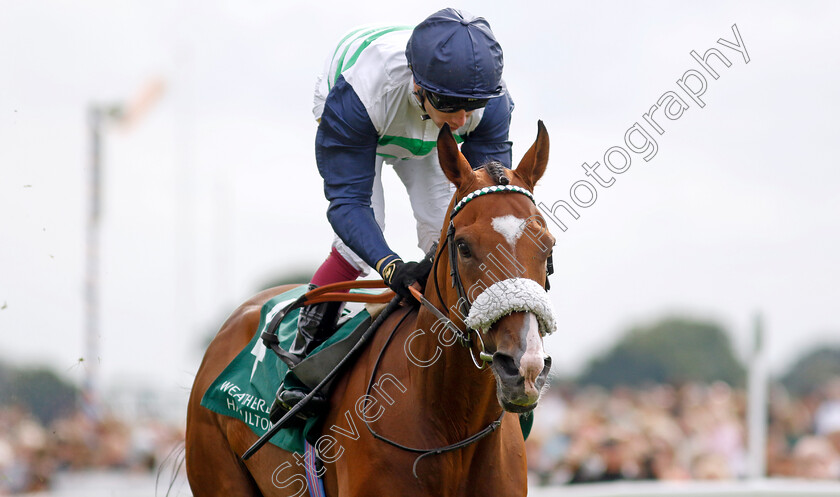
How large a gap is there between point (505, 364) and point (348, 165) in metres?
1.41

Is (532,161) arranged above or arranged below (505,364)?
above

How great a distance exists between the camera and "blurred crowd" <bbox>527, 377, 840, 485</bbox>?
10.1 m

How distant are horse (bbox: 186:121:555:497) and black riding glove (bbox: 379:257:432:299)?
8 centimetres

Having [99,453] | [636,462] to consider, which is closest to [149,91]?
[99,453]

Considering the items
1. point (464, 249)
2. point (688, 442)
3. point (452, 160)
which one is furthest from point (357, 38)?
point (688, 442)

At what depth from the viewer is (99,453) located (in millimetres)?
11727

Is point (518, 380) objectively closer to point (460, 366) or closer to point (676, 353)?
point (460, 366)

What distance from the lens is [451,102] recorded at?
381cm

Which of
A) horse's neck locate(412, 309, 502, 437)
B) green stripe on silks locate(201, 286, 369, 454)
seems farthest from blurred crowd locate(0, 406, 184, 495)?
horse's neck locate(412, 309, 502, 437)

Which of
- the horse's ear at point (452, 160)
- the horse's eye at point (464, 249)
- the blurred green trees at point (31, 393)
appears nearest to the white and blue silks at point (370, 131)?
the horse's ear at point (452, 160)

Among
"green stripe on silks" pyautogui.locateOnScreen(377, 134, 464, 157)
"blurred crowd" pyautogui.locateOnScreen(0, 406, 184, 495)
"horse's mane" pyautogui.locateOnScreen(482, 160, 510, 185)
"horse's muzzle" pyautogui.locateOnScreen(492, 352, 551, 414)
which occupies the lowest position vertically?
"blurred crowd" pyautogui.locateOnScreen(0, 406, 184, 495)

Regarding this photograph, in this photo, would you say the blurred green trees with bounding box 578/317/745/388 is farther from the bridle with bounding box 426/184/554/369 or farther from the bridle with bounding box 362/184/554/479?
the bridle with bounding box 426/184/554/369

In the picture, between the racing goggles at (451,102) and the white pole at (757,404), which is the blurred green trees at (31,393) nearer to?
the racing goggles at (451,102)

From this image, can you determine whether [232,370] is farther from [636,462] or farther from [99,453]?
[99,453]
